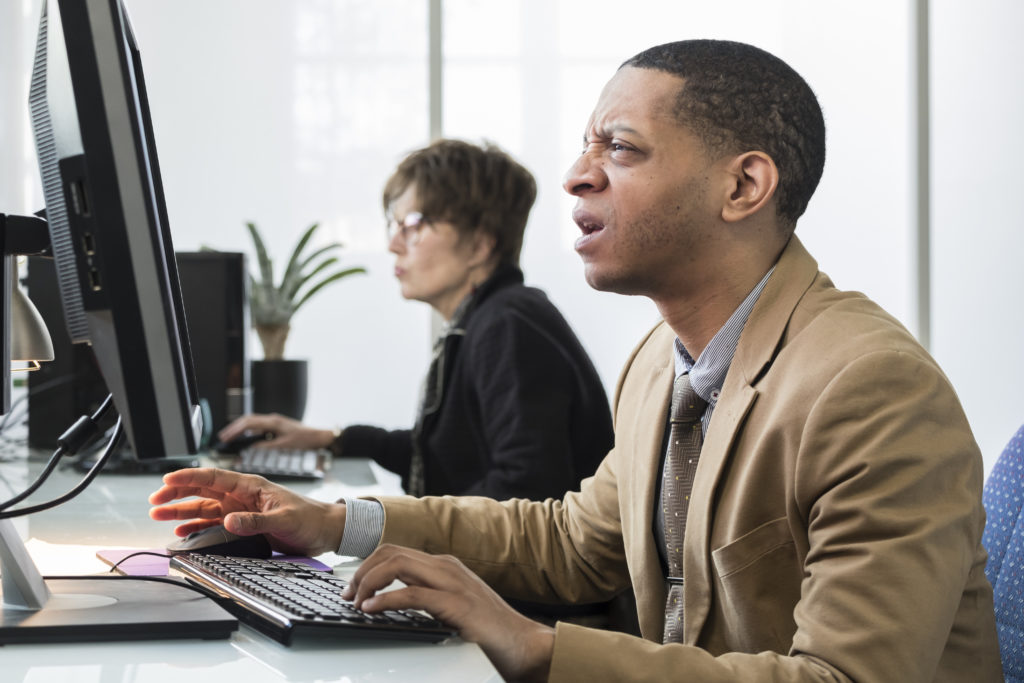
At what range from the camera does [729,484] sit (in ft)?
3.19

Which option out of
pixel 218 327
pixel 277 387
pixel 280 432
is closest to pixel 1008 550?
pixel 280 432

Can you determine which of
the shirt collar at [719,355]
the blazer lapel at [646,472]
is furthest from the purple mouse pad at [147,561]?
the shirt collar at [719,355]

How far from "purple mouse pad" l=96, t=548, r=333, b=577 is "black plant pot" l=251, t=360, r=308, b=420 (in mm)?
1447

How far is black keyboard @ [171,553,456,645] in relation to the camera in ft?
2.62

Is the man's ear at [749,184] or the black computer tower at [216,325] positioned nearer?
the man's ear at [749,184]

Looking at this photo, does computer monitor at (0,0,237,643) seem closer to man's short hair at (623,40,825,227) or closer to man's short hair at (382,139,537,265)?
man's short hair at (623,40,825,227)

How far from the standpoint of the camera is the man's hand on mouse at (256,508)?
3.72ft

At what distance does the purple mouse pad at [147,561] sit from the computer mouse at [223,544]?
Result: 0.06 feet

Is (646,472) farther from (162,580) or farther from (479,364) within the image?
(479,364)

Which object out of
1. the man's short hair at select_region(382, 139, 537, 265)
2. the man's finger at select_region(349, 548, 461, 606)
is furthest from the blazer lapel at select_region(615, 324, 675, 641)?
the man's short hair at select_region(382, 139, 537, 265)

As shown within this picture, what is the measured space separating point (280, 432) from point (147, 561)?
44.4 inches

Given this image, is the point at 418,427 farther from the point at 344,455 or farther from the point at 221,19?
the point at 221,19

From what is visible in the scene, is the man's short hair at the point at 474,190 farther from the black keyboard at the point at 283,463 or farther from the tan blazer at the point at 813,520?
the tan blazer at the point at 813,520

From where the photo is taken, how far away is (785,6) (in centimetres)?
344
